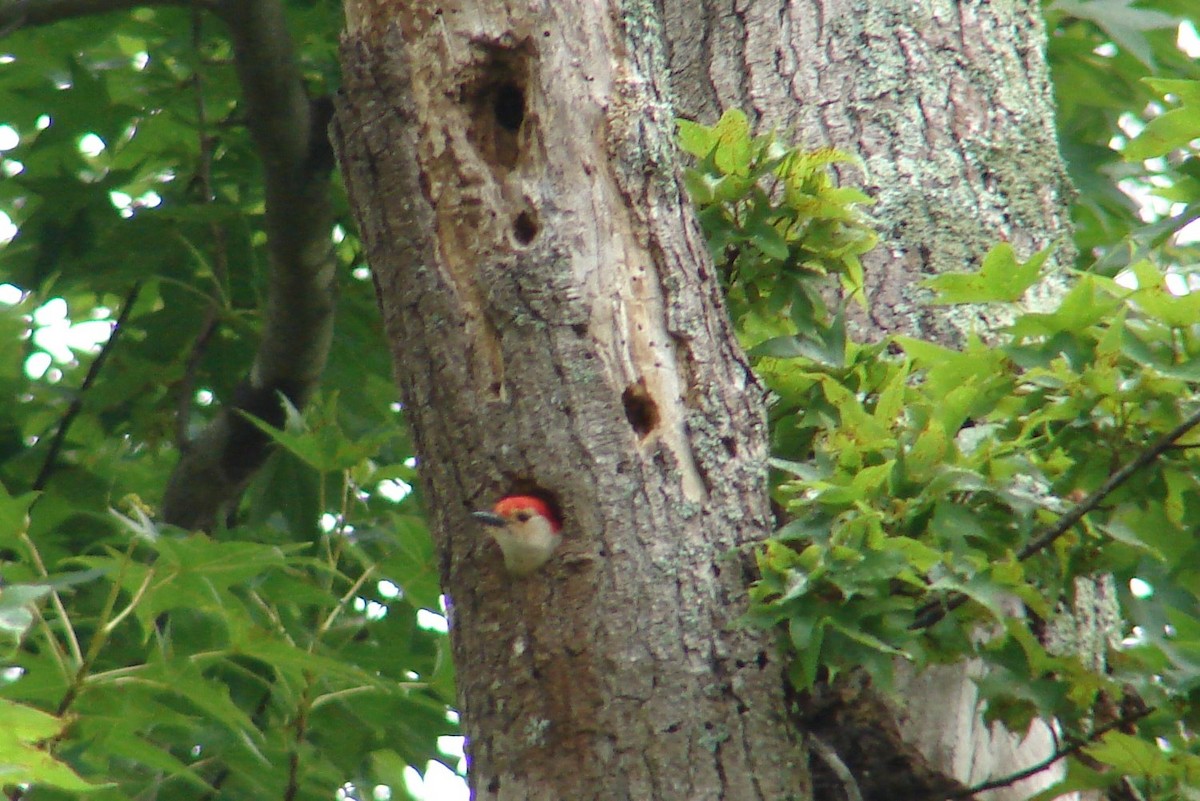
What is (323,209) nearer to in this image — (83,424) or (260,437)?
(260,437)

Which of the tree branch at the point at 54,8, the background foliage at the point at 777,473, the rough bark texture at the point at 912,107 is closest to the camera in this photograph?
the background foliage at the point at 777,473

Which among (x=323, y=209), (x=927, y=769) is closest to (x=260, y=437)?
(x=323, y=209)

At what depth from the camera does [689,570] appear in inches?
70.0

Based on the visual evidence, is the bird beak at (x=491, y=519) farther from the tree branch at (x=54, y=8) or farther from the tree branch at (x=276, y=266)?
the tree branch at (x=54, y=8)

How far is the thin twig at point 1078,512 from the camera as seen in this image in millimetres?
1674

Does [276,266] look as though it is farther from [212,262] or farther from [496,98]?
[496,98]

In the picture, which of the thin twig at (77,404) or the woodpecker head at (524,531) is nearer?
the woodpecker head at (524,531)

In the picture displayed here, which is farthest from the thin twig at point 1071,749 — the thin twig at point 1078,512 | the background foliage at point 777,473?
the thin twig at point 1078,512

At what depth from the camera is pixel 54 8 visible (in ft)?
10.5

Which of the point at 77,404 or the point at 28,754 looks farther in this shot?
the point at 77,404

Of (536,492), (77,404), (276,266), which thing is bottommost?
(77,404)

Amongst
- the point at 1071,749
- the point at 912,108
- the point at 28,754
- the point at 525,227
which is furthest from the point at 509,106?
the point at 1071,749

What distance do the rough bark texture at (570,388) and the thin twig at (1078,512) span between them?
240 millimetres

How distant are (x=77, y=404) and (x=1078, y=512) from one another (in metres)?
2.97
